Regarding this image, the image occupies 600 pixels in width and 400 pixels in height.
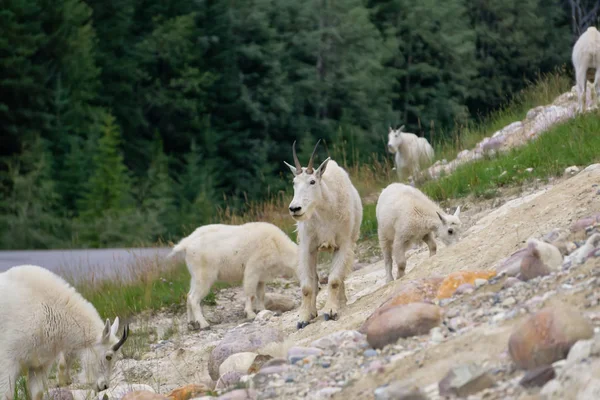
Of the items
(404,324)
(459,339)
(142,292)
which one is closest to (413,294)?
(404,324)

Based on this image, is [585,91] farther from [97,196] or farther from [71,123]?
[71,123]

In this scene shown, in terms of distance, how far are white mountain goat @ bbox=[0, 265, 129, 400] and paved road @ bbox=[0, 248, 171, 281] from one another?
4654mm

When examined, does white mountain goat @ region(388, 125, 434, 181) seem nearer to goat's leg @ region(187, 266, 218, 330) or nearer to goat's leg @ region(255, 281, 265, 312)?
goat's leg @ region(255, 281, 265, 312)

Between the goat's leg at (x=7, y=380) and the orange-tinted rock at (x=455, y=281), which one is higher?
the orange-tinted rock at (x=455, y=281)

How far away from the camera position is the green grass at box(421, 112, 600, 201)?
1241 cm

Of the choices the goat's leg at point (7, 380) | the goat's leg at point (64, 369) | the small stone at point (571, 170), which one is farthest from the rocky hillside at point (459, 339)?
the small stone at point (571, 170)

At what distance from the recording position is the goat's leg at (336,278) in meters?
8.54

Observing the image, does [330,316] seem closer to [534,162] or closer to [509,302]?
[509,302]

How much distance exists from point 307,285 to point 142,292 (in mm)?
4123

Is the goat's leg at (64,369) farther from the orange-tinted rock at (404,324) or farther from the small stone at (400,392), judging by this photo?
the small stone at (400,392)

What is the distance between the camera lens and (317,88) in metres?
36.5

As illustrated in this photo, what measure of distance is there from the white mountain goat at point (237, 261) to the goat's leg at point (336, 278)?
219cm

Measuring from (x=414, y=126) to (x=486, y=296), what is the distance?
32.3 meters

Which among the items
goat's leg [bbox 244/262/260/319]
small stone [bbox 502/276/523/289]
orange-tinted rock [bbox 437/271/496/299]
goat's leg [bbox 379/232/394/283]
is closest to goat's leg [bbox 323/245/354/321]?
goat's leg [bbox 379/232/394/283]
